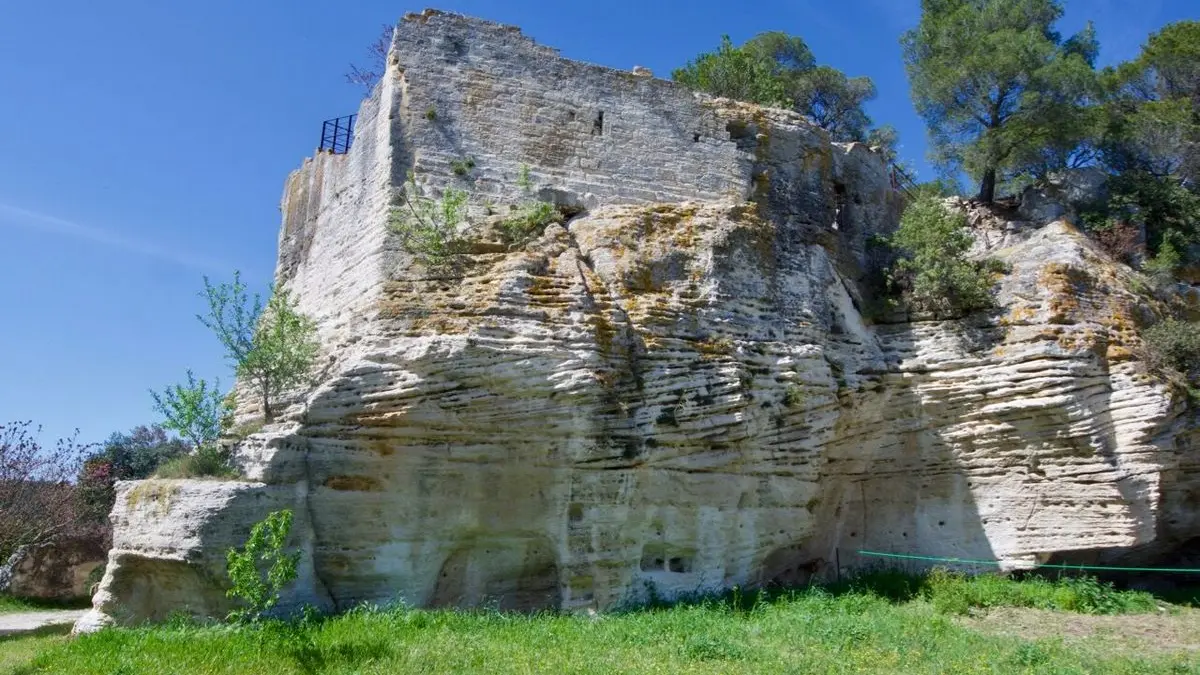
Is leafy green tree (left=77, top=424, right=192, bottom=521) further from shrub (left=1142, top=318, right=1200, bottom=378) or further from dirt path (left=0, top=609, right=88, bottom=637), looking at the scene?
shrub (left=1142, top=318, right=1200, bottom=378)

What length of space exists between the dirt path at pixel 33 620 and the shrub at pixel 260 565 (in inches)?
234

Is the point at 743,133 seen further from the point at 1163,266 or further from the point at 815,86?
the point at 815,86

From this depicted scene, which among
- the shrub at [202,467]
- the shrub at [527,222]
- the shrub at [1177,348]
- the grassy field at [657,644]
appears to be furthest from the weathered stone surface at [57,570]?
the shrub at [1177,348]

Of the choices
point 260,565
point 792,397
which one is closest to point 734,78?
point 792,397

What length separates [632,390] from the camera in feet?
33.8

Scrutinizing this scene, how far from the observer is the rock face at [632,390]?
9531 mm

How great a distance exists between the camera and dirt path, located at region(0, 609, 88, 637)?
12663mm

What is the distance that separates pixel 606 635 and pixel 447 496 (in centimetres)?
246

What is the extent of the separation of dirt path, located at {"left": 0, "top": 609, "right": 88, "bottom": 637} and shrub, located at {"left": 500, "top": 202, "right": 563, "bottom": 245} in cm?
875

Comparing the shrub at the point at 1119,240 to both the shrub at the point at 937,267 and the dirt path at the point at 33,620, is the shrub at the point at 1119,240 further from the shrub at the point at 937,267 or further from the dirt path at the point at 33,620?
the dirt path at the point at 33,620

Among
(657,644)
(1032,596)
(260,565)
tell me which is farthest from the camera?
(1032,596)

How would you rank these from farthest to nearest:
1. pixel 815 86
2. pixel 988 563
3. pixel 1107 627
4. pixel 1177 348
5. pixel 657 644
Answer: pixel 815 86
pixel 1177 348
pixel 988 563
pixel 1107 627
pixel 657 644

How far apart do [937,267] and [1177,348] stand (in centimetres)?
323

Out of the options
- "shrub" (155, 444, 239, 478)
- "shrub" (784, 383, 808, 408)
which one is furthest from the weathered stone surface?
"shrub" (784, 383, 808, 408)
